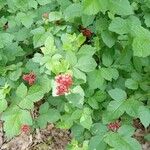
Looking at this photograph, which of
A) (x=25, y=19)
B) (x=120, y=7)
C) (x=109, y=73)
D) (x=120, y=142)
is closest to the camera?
(x=120, y=7)

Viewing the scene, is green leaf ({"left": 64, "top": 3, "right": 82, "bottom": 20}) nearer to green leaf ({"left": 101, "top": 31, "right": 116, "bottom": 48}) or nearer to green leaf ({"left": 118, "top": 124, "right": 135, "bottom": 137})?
green leaf ({"left": 101, "top": 31, "right": 116, "bottom": 48})

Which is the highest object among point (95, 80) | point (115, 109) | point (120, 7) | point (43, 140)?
point (120, 7)

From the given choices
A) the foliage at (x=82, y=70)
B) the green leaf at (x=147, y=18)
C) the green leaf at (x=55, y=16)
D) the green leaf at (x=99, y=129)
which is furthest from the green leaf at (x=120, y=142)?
the green leaf at (x=55, y=16)

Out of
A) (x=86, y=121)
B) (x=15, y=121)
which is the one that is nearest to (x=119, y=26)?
(x=86, y=121)

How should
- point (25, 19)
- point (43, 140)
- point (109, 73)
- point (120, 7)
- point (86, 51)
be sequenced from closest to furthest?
point (120, 7), point (86, 51), point (109, 73), point (25, 19), point (43, 140)

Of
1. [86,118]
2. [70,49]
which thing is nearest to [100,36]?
[70,49]

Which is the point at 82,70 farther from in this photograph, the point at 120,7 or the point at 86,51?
the point at 120,7

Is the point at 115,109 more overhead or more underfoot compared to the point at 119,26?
more underfoot
